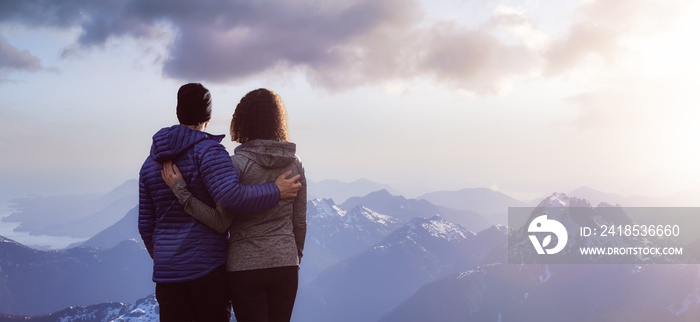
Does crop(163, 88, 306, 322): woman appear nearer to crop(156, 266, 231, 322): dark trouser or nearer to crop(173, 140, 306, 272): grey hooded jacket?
crop(173, 140, 306, 272): grey hooded jacket

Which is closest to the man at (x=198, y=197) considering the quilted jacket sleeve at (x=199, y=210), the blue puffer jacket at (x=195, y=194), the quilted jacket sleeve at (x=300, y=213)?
the blue puffer jacket at (x=195, y=194)

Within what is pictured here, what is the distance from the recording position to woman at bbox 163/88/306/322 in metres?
6.12

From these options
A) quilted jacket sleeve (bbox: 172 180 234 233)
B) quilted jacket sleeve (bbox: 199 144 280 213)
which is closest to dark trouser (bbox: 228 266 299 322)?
quilted jacket sleeve (bbox: 172 180 234 233)

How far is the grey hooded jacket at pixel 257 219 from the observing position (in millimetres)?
6020

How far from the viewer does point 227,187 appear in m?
5.85

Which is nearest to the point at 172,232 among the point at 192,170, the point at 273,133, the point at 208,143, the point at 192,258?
the point at 192,258

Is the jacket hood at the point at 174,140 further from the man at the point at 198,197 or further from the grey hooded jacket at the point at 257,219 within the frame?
the grey hooded jacket at the point at 257,219

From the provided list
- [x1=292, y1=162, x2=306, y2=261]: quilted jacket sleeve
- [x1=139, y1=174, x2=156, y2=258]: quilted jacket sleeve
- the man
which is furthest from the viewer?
[x1=292, y1=162, x2=306, y2=261]: quilted jacket sleeve

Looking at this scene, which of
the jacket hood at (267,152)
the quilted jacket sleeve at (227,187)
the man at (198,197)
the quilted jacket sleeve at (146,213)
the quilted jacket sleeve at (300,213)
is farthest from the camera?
the quilted jacket sleeve at (300,213)

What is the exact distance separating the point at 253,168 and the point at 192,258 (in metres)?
1.37

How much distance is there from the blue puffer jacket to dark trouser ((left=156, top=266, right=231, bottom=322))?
131 mm

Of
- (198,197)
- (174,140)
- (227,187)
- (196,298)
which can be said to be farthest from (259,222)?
(174,140)

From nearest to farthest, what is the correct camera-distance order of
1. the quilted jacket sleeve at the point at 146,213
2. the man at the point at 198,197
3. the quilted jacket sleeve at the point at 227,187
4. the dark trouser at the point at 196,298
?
1. the quilted jacket sleeve at the point at 227,187
2. the man at the point at 198,197
3. the dark trouser at the point at 196,298
4. the quilted jacket sleeve at the point at 146,213

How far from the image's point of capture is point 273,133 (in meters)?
6.50
